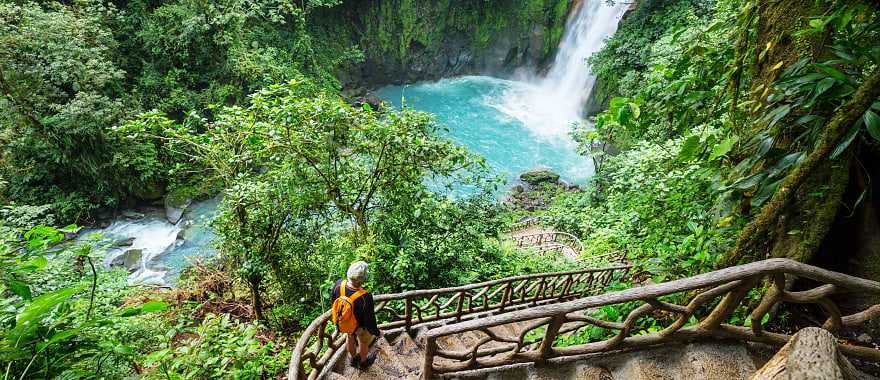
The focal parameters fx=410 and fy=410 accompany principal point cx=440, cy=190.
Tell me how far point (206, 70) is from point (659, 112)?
1668cm

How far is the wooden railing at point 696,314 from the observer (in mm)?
2172

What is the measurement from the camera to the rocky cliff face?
22969 mm

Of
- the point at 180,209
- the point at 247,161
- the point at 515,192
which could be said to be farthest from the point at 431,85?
the point at 247,161

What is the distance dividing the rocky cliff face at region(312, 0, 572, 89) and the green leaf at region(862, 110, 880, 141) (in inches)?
895

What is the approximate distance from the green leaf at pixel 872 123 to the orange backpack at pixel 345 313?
3392 mm

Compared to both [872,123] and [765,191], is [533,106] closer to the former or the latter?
[765,191]

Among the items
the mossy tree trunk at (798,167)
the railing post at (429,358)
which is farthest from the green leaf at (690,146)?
the railing post at (429,358)

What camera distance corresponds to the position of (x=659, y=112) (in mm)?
3148

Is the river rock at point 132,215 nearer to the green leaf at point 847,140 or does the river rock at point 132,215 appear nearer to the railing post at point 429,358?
the railing post at point 429,358

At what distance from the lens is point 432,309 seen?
18.1 feet

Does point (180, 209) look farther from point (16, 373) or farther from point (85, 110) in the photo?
point (16, 373)

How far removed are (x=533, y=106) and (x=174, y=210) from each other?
17.6m

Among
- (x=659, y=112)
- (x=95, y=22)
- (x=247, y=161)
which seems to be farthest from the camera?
(x=95, y=22)

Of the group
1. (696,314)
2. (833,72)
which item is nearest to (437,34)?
(696,314)
